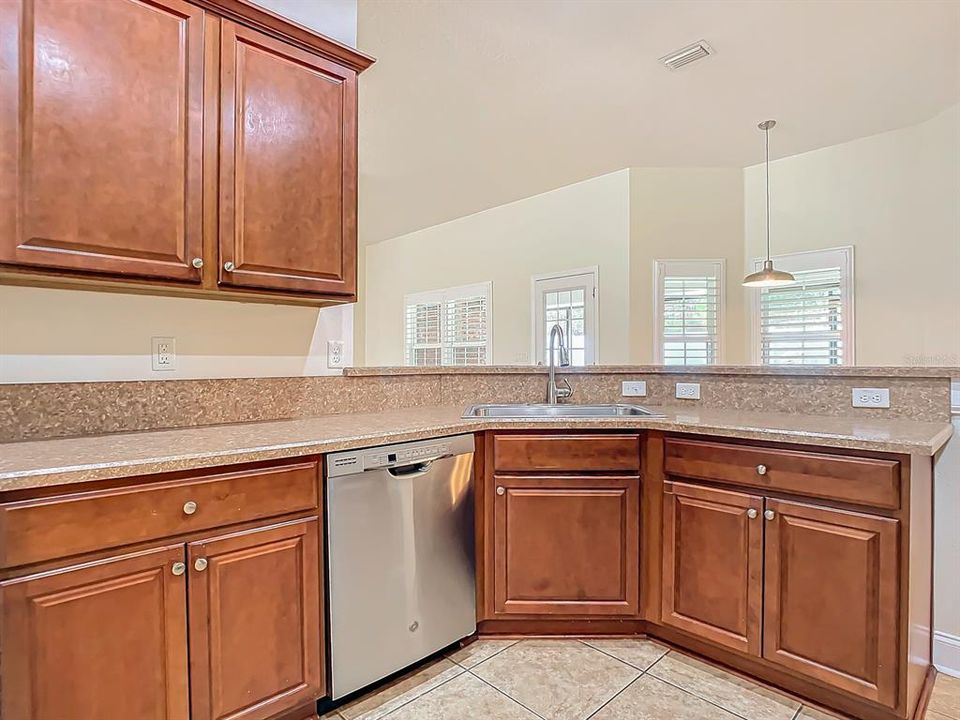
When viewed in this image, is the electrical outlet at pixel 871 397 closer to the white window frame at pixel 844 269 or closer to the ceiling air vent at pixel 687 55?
the ceiling air vent at pixel 687 55

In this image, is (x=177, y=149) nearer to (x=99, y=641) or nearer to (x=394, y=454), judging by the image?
(x=394, y=454)

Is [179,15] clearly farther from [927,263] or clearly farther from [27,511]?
[927,263]

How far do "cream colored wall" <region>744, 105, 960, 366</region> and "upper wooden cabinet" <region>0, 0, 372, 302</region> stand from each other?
9.99ft

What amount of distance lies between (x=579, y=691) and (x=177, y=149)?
2156 mm

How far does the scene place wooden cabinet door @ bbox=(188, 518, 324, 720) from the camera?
1374mm

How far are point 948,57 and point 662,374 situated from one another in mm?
2089

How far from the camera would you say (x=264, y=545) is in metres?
1.48

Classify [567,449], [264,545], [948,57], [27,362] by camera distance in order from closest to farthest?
→ 1. [264,545]
2. [27,362]
3. [567,449]
4. [948,57]

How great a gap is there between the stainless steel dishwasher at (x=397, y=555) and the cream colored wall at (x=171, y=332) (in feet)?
2.19

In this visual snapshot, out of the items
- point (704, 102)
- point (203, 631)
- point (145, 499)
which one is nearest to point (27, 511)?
point (145, 499)

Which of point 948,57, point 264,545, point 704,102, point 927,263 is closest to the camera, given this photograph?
point 264,545

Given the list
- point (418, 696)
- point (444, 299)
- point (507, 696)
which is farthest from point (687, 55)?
point (444, 299)

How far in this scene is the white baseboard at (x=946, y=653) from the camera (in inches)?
75.4

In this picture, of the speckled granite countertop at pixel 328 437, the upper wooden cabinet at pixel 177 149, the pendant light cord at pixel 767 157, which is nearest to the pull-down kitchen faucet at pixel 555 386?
the speckled granite countertop at pixel 328 437
